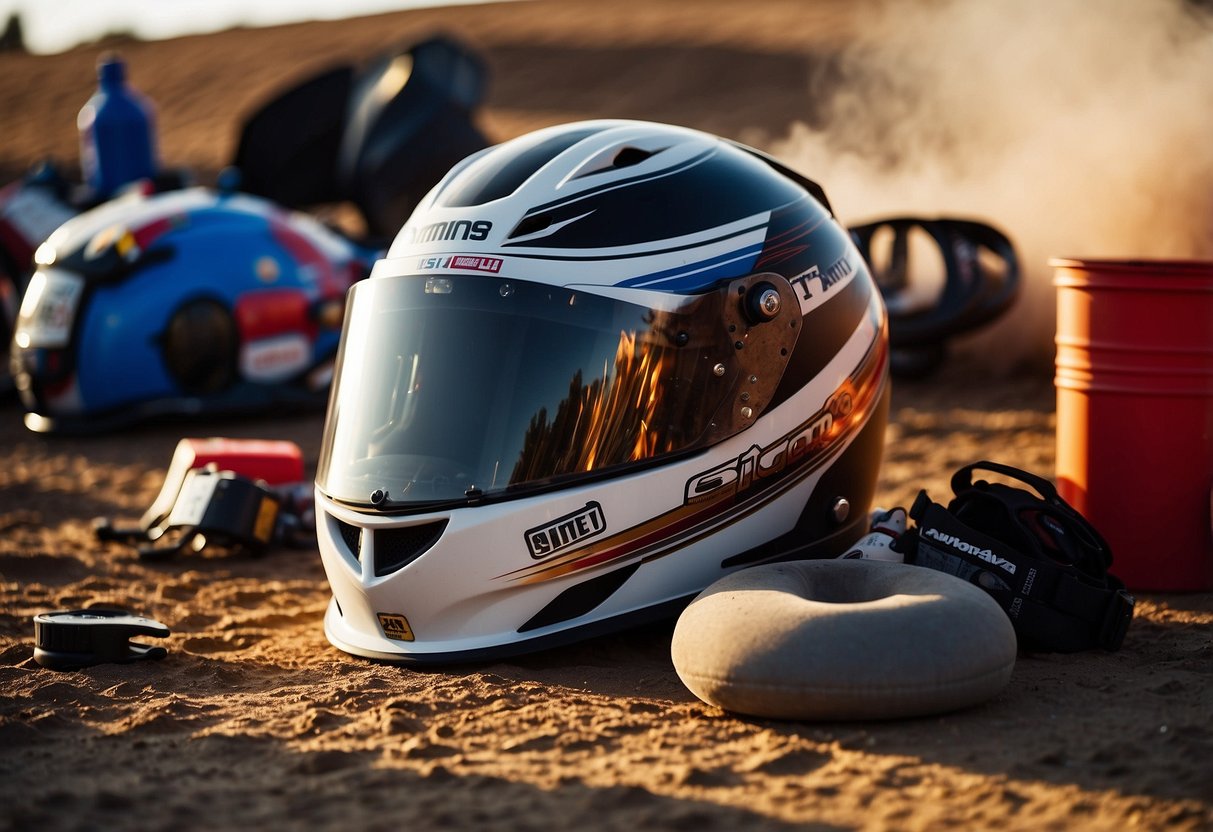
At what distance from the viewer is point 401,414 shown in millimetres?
4262

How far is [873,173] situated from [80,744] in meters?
9.01

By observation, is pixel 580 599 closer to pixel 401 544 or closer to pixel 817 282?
pixel 401 544

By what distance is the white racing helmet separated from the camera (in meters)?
4.09

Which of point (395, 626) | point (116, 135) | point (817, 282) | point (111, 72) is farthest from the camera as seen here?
point (116, 135)

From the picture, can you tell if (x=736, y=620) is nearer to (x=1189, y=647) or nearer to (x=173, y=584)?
(x=1189, y=647)

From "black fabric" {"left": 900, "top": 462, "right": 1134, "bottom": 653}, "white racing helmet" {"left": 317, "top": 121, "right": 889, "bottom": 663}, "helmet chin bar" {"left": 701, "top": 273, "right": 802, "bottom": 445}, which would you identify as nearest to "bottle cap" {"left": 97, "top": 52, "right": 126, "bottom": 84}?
"white racing helmet" {"left": 317, "top": 121, "right": 889, "bottom": 663}

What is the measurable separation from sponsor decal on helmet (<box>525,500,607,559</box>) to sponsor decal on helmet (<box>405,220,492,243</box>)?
0.90 meters

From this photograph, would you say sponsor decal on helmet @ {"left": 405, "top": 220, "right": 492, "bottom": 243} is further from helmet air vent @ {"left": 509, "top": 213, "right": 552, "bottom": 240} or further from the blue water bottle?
the blue water bottle

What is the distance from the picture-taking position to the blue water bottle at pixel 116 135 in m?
11.2

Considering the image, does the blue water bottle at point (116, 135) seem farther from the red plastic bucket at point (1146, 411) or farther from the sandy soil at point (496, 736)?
the red plastic bucket at point (1146, 411)

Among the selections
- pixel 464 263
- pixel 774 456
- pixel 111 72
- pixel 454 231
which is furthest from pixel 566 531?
pixel 111 72

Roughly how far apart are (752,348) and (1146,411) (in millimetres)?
1497

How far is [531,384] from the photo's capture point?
160 inches

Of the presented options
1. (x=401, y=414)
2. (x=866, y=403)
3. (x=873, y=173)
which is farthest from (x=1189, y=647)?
(x=873, y=173)
